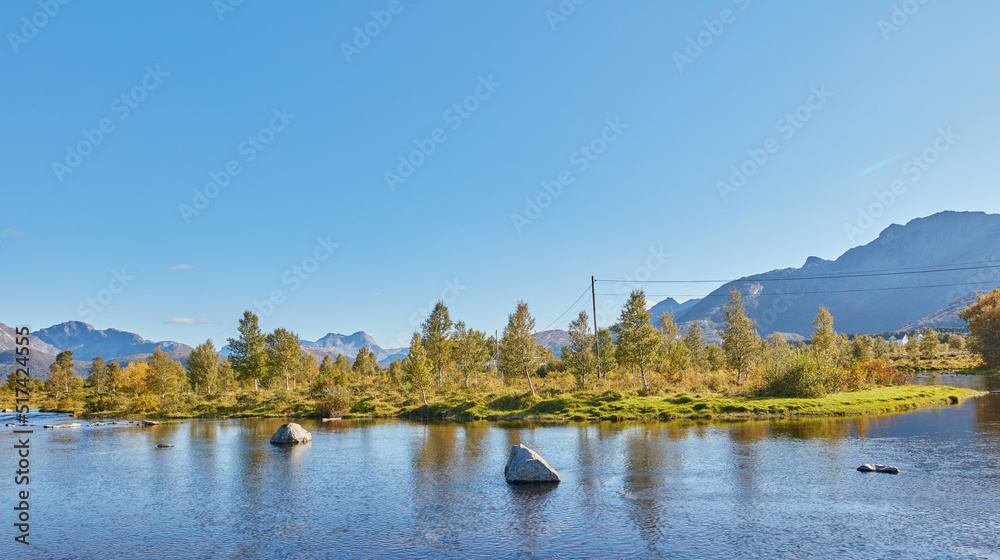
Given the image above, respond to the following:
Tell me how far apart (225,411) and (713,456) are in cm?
6920

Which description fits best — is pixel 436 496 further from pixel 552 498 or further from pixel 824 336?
pixel 824 336

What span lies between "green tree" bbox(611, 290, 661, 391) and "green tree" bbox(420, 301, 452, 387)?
1113 inches

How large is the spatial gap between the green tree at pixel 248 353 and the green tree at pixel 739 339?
7500 centimetres

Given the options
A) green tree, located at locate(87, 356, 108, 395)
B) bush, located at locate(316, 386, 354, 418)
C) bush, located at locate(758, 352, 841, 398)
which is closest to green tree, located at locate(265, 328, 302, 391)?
bush, located at locate(316, 386, 354, 418)

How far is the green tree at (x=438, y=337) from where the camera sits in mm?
80062

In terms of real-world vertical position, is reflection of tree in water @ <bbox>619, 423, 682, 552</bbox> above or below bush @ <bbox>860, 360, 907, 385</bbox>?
below

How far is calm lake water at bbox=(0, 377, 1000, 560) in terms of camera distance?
17.5 meters

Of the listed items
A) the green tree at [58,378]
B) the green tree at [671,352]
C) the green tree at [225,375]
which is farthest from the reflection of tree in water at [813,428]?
the green tree at [58,378]

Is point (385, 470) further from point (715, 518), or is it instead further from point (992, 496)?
point (992, 496)

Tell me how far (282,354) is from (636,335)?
2462 inches

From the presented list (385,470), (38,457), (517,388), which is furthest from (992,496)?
(38,457)

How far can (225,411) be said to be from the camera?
75250mm

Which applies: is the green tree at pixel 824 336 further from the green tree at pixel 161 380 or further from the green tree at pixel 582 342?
the green tree at pixel 161 380

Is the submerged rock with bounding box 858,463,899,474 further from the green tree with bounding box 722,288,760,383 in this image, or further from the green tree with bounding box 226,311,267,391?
the green tree with bounding box 226,311,267,391
